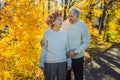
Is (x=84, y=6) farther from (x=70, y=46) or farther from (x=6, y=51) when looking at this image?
(x=70, y=46)

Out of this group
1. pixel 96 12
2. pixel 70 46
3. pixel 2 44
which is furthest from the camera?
pixel 96 12

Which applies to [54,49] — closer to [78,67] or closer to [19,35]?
[78,67]

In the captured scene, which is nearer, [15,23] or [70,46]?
[70,46]

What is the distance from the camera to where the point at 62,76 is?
536cm

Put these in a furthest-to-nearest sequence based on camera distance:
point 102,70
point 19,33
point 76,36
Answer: point 102,70
point 19,33
point 76,36

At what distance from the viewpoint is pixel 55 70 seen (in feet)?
17.3

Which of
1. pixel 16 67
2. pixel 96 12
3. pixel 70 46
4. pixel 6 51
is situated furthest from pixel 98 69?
pixel 96 12

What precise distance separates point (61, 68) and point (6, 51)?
2266mm

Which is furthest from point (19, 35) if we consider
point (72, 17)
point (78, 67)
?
point (72, 17)

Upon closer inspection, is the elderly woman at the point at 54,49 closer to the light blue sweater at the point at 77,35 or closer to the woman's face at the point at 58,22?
the woman's face at the point at 58,22

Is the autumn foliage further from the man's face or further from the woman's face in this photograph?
the woman's face

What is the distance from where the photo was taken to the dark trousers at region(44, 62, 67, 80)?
5254 millimetres

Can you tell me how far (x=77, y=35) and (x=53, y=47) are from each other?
2.03ft

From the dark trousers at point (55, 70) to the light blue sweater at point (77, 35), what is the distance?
438 millimetres
